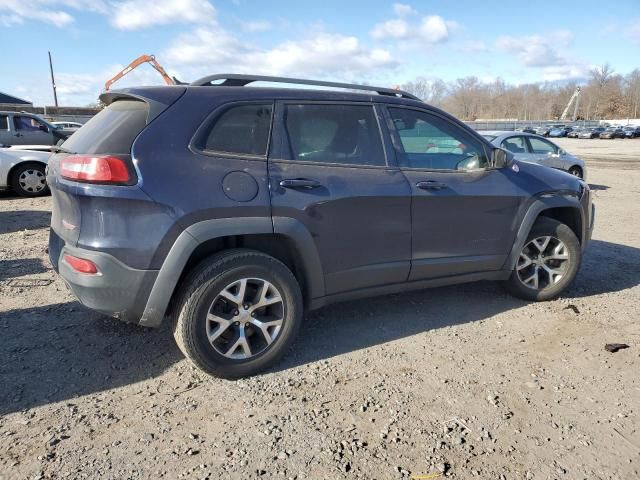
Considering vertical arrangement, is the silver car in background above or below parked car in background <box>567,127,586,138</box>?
above

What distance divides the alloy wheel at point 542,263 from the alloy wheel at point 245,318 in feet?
7.86

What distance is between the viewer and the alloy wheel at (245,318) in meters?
3.12

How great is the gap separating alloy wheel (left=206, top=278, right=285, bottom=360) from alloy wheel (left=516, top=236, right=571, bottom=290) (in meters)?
2.40

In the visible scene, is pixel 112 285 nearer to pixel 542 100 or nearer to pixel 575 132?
pixel 575 132

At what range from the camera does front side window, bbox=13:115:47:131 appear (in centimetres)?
1339

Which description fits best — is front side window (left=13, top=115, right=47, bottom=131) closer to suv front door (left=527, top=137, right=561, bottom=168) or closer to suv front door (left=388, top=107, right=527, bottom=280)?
suv front door (left=527, top=137, right=561, bottom=168)

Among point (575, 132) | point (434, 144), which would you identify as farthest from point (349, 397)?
point (575, 132)

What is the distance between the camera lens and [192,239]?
2.95 meters

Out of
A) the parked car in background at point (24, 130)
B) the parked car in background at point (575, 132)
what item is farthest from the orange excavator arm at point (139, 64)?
the parked car in background at point (575, 132)

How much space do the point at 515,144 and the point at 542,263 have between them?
799 cm

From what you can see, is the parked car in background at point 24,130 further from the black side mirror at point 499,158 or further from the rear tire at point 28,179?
the black side mirror at point 499,158

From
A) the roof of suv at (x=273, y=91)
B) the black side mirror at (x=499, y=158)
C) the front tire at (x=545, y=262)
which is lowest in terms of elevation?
the front tire at (x=545, y=262)

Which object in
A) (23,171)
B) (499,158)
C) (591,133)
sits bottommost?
(591,133)

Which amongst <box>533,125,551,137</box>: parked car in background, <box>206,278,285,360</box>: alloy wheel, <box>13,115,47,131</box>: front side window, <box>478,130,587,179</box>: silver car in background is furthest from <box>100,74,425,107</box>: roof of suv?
<box>533,125,551,137</box>: parked car in background
